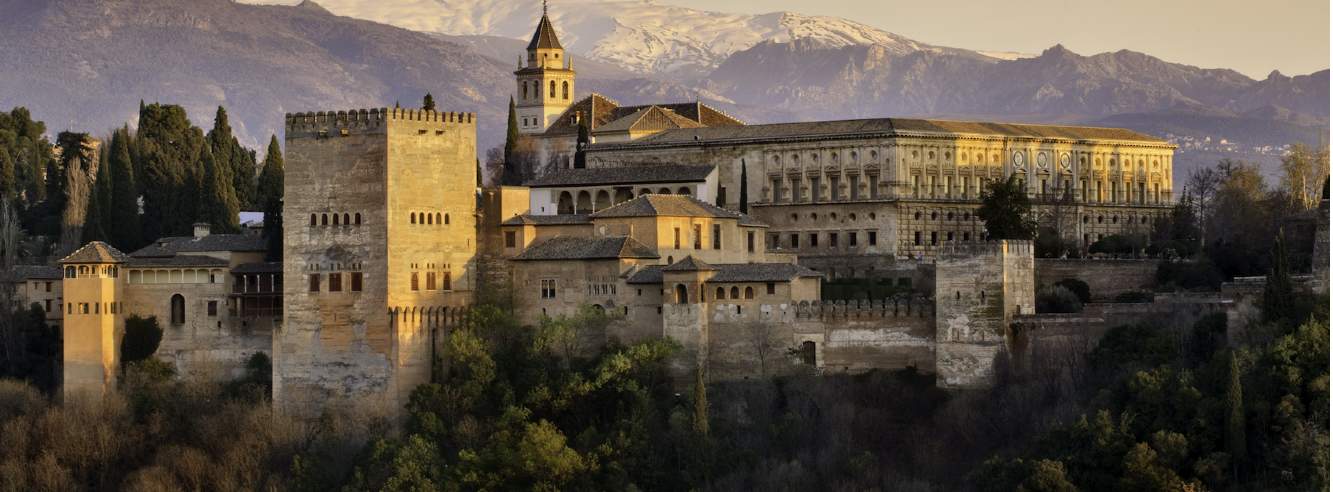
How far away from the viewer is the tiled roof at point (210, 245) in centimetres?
5641

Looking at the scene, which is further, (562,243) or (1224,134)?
(1224,134)

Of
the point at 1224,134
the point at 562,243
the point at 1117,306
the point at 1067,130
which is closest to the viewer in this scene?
the point at 1117,306

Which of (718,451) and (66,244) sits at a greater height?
(66,244)

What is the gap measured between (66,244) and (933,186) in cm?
2496

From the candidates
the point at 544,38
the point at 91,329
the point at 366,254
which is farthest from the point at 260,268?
the point at 544,38

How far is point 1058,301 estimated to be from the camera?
53.7 meters

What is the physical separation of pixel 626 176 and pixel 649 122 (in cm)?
831

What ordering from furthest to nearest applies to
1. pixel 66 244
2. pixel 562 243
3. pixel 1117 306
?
1. pixel 66 244
2. pixel 562 243
3. pixel 1117 306

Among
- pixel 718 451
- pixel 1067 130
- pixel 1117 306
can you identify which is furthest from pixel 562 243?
pixel 1067 130

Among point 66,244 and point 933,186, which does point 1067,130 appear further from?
point 66,244

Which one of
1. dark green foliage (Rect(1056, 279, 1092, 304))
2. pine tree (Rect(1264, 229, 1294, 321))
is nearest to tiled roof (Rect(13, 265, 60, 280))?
dark green foliage (Rect(1056, 279, 1092, 304))

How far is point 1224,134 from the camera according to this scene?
157625 mm

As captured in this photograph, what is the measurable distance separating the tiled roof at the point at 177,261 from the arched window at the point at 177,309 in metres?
0.80

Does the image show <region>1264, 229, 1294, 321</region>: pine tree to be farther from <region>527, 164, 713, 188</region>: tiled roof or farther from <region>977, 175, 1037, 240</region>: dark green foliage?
<region>527, 164, 713, 188</region>: tiled roof
